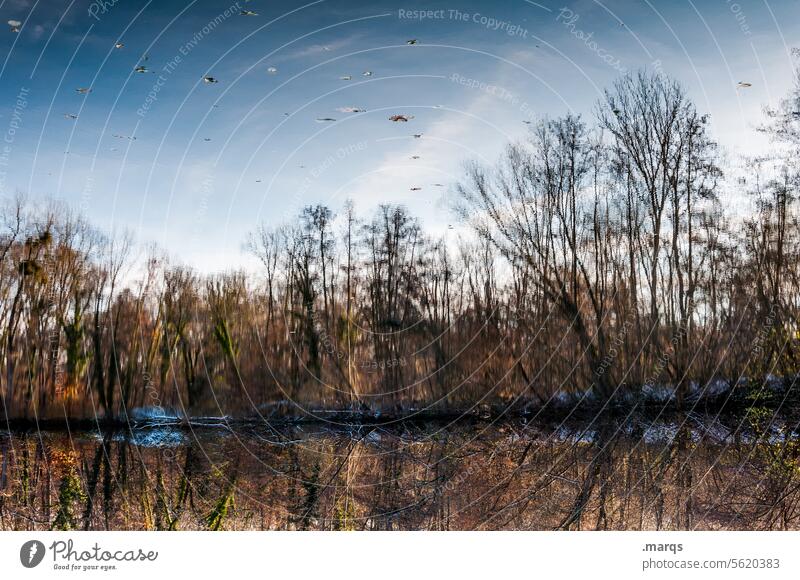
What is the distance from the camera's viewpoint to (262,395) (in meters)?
6.79

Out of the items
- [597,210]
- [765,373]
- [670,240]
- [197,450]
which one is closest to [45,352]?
[197,450]

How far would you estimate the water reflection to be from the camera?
5211 mm
